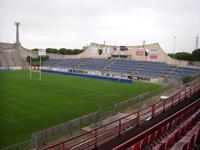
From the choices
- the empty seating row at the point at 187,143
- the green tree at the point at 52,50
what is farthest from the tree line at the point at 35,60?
A: the empty seating row at the point at 187,143

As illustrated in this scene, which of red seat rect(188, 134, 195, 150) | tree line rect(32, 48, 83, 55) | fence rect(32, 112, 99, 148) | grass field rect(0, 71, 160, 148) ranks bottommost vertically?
grass field rect(0, 71, 160, 148)

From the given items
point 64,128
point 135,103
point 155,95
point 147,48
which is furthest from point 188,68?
point 64,128

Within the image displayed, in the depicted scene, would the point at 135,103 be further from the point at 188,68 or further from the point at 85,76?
the point at 188,68

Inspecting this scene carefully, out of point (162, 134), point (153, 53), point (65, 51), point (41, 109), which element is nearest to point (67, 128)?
point (41, 109)

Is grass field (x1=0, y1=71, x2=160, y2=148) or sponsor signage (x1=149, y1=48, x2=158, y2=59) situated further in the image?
sponsor signage (x1=149, y1=48, x2=158, y2=59)

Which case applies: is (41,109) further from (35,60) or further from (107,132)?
(35,60)

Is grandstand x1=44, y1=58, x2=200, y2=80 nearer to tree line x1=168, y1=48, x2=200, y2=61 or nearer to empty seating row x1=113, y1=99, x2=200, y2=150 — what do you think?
tree line x1=168, y1=48, x2=200, y2=61

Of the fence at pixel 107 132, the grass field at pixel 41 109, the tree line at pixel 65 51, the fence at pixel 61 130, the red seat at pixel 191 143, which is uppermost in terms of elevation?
the tree line at pixel 65 51

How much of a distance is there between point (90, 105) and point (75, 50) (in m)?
71.3

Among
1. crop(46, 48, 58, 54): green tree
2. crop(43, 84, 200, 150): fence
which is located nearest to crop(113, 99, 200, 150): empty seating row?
crop(43, 84, 200, 150): fence

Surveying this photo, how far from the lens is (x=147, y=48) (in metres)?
61.9

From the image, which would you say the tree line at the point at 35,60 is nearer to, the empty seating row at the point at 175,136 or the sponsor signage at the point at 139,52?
the sponsor signage at the point at 139,52

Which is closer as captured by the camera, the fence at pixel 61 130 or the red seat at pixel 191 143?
the red seat at pixel 191 143

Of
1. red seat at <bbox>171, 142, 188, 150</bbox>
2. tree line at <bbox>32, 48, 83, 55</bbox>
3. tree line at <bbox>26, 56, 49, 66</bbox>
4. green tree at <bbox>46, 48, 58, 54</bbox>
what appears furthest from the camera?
green tree at <bbox>46, 48, 58, 54</bbox>
